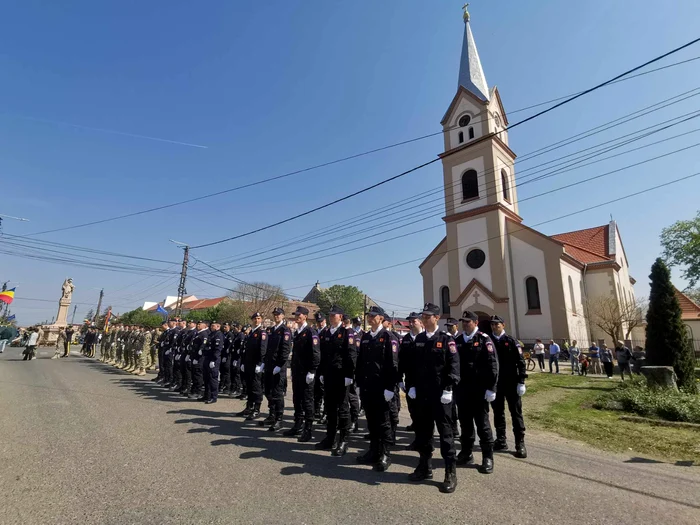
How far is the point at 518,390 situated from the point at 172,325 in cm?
1159

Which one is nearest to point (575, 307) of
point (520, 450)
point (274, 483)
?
point (520, 450)

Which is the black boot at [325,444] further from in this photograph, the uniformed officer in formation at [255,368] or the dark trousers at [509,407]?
the dark trousers at [509,407]

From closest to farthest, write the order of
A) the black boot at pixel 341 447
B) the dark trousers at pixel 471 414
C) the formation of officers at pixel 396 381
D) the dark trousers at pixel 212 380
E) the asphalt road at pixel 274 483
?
1. the asphalt road at pixel 274 483
2. the formation of officers at pixel 396 381
3. the dark trousers at pixel 471 414
4. the black boot at pixel 341 447
5. the dark trousers at pixel 212 380

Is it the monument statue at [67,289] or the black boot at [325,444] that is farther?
the monument statue at [67,289]

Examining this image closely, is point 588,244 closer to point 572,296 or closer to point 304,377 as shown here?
point 572,296

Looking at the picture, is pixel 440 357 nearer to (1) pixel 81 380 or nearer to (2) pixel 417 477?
(2) pixel 417 477

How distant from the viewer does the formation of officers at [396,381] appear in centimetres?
469

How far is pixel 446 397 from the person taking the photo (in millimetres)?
4430

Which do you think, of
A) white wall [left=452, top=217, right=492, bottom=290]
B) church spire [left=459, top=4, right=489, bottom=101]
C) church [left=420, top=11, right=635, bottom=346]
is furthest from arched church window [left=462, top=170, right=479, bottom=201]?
church spire [left=459, top=4, right=489, bottom=101]

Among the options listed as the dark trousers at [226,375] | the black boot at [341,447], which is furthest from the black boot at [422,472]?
the dark trousers at [226,375]

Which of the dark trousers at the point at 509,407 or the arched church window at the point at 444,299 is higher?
the arched church window at the point at 444,299

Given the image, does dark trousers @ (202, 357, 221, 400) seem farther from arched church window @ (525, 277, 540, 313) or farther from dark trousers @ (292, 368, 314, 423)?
arched church window @ (525, 277, 540, 313)

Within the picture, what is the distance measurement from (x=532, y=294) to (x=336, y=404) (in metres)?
25.0

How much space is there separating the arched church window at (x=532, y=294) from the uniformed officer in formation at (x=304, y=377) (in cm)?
2376
